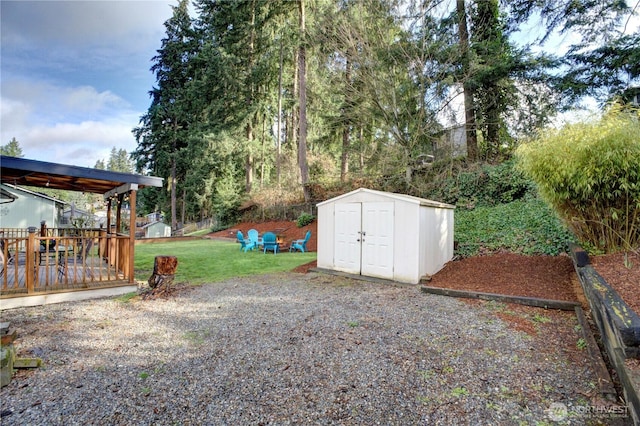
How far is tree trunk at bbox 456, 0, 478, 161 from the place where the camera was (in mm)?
10820

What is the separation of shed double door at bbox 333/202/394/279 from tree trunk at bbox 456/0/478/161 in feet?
22.9

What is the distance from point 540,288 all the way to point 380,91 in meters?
8.15

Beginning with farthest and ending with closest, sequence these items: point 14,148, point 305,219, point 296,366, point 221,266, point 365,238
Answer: point 14,148 < point 305,219 < point 221,266 < point 365,238 < point 296,366

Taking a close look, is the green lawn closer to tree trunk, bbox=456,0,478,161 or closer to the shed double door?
the shed double door

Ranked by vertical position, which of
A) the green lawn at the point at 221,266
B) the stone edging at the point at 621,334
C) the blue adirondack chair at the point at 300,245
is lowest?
the green lawn at the point at 221,266

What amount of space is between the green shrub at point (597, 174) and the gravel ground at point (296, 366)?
198 cm

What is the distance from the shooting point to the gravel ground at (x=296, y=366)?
7.35 ft

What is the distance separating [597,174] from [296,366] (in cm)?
499

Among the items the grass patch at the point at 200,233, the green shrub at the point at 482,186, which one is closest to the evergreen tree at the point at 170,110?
the grass patch at the point at 200,233

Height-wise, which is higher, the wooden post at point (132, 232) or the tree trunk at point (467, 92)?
the tree trunk at point (467, 92)

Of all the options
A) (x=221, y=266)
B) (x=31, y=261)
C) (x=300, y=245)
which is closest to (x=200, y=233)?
(x=300, y=245)

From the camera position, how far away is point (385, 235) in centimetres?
662

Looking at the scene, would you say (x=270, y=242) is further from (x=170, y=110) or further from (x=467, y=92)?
(x=170, y=110)

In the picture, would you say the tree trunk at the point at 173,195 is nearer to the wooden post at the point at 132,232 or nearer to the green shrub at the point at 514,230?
the wooden post at the point at 132,232
